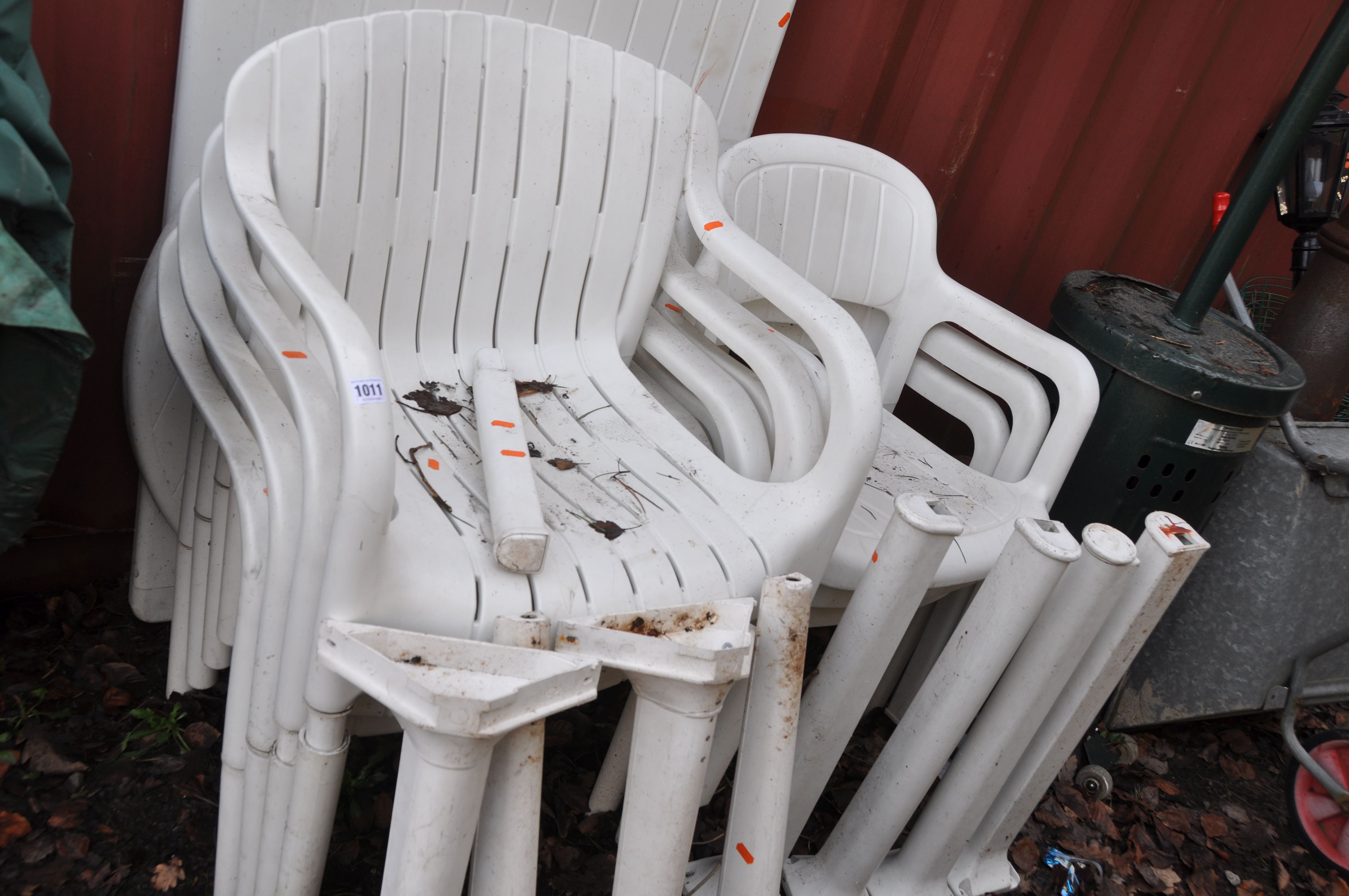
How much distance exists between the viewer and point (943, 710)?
4.60 feet

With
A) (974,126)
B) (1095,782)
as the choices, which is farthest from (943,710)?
(974,126)

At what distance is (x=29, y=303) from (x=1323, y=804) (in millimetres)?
2513

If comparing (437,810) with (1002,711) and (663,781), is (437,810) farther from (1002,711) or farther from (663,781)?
(1002,711)

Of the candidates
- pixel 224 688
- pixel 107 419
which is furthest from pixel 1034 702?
pixel 107 419

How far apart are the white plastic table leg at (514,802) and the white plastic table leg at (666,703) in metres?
0.06

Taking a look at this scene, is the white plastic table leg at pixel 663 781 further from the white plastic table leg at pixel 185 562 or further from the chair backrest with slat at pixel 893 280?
the chair backrest with slat at pixel 893 280

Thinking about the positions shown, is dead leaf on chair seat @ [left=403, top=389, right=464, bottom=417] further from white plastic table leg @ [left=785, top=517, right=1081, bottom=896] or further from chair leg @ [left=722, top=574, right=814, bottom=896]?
white plastic table leg @ [left=785, top=517, right=1081, bottom=896]

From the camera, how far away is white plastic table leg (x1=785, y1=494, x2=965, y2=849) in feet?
4.18

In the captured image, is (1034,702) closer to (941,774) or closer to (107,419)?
(941,774)

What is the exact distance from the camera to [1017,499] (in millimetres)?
1744

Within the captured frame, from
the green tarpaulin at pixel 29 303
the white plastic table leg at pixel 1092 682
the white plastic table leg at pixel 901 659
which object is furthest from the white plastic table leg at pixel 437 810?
the white plastic table leg at pixel 901 659

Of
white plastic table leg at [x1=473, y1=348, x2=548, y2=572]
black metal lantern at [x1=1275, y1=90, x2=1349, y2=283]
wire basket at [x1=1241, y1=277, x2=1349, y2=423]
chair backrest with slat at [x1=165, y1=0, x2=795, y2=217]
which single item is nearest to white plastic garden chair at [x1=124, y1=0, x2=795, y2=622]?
chair backrest with slat at [x1=165, y1=0, x2=795, y2=217]

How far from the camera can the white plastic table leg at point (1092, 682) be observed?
1359mm

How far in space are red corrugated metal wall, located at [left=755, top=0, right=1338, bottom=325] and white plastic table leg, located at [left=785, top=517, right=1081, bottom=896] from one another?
1.28 metres
